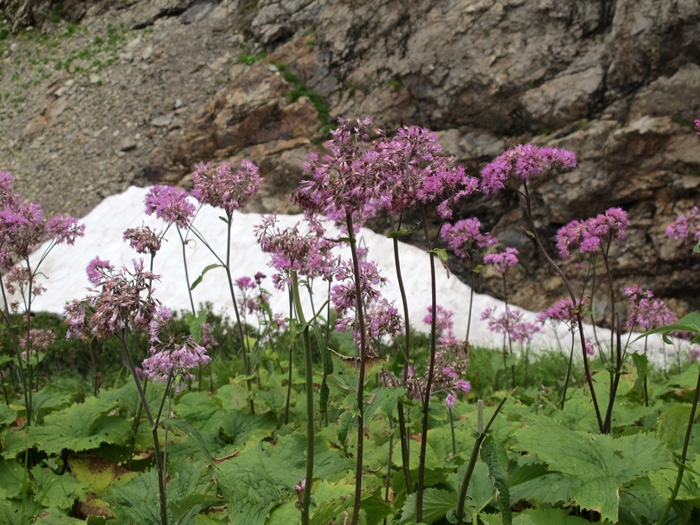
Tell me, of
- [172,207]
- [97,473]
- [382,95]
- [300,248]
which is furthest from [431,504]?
[382,95]

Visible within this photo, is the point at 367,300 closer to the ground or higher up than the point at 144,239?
closer to the ground

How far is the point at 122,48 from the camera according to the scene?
68.7ft

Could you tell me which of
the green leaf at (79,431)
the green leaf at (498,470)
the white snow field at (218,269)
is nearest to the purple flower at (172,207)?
the green leaf at (79,431)

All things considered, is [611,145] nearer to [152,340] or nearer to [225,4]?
[152,340]

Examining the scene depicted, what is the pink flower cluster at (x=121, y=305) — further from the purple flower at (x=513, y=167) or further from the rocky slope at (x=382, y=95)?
the rocky slope at (x=382, y=95)

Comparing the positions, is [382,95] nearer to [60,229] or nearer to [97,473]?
[60,229]

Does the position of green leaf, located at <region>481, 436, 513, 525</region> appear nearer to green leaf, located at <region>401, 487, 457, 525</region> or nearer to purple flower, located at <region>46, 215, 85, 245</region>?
green leaf, located at <region>401, 487, 457, 525</region>

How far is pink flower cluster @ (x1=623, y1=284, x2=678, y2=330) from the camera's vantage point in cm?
440

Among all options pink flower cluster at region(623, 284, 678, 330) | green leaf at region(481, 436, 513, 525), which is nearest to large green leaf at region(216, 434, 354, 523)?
green leaf at region(481, 436, 513, 525)

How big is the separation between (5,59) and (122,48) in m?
6.28

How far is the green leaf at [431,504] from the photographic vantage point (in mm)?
2197

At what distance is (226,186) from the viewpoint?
385 cm

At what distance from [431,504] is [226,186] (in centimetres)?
240

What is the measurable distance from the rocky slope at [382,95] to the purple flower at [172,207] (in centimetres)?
796
